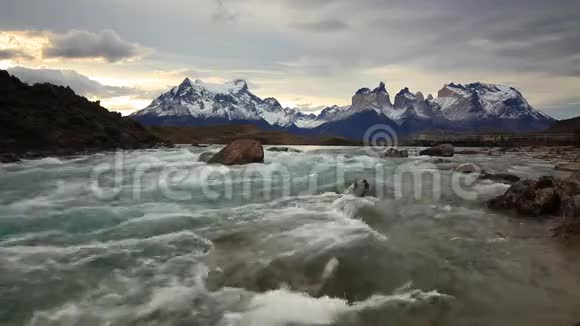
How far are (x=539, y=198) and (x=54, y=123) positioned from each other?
2019 inches

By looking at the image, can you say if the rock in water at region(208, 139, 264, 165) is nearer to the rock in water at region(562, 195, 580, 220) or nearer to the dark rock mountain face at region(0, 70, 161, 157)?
the rock in water at region(562, 195, 580, 220)

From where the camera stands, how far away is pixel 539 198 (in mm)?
10422

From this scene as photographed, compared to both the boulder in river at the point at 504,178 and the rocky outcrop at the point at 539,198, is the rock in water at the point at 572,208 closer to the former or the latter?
the rocky outcrop at the point at 539,198

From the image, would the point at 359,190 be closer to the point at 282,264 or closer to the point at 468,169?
the point at 282,264

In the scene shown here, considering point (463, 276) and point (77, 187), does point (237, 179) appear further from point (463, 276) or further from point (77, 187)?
point (463, 276)

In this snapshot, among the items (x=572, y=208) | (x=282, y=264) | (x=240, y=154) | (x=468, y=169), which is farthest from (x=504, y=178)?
(x=240, y=154)

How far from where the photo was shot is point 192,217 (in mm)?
10633

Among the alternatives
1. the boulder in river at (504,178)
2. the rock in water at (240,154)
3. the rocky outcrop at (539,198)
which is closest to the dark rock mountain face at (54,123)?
the rock in water at (240,154)

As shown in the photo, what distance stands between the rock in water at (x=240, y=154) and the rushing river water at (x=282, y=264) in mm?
13019

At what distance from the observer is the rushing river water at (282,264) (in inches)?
200

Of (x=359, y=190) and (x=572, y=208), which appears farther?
(x=359, y=190)

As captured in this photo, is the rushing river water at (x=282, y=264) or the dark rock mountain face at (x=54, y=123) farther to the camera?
the dark rock mountain face at (x=54, y=123)

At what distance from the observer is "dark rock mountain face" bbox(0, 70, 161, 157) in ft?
129

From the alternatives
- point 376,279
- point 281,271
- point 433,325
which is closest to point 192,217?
point 281,271
